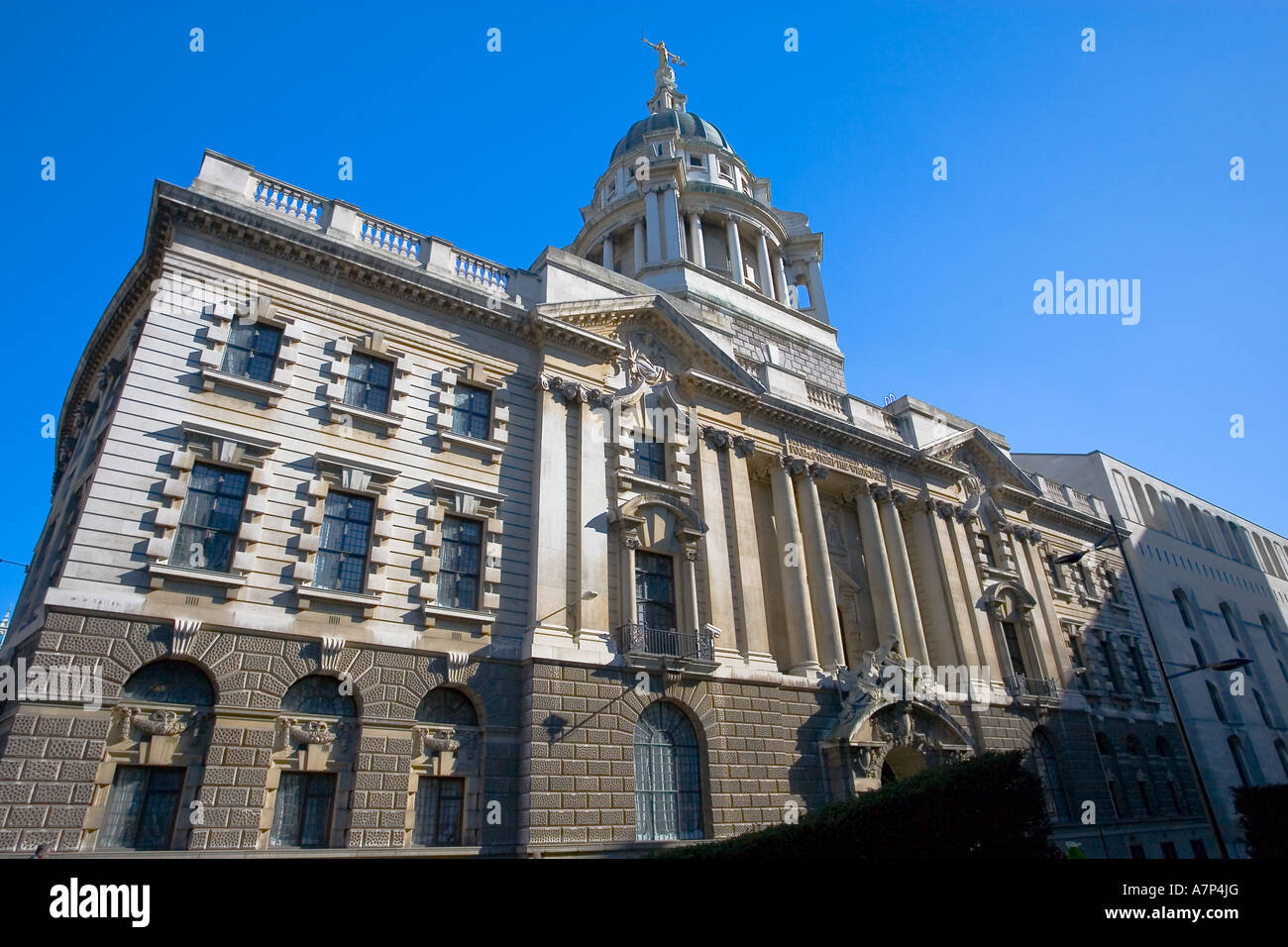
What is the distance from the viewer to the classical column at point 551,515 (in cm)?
2012

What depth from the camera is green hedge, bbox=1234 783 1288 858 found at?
82.2 ft

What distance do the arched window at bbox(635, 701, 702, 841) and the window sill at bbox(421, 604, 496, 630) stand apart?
495cm

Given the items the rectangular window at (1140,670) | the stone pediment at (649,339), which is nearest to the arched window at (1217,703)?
the rectangular window at (1140,670)

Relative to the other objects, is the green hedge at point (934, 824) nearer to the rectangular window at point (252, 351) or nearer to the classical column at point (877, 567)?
the classical column at point (877, 567)

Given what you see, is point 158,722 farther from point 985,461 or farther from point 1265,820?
point 985,461

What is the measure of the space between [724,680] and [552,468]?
25.8 ft

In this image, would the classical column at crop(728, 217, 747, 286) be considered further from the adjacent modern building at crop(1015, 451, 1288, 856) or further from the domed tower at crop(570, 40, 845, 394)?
the adjacent modern building at crop(1015, 451, 1288, 856)

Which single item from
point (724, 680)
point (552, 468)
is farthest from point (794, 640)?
point (552, 468)

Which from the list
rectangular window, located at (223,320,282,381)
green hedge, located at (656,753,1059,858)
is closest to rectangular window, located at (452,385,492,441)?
rectangular window, located at (223,320,282,381)

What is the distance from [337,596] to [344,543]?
1555 millimetres

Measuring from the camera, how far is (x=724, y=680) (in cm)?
2211

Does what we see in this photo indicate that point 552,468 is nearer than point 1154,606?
Yes
